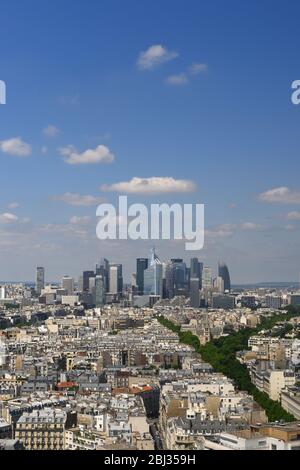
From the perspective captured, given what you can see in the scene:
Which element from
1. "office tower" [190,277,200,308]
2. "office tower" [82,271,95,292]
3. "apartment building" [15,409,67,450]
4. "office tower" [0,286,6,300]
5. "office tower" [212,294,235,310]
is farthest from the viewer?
"office tower" [82,271,95,292]

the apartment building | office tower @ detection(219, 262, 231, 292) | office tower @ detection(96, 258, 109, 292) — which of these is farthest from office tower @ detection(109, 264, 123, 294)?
the apartment building

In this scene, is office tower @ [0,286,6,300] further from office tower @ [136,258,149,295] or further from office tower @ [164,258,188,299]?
office tower @ [164,258,188,299]

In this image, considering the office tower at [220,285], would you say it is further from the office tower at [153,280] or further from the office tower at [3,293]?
the office tower at [3,293]

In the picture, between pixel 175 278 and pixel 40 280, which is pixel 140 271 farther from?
pixel 40 280

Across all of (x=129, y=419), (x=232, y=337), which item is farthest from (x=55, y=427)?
(x=232, y=337)

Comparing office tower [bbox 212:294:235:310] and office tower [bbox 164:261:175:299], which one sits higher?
office tower [bbox 164:261:175:299]

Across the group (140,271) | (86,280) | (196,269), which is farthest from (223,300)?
(86,280)
